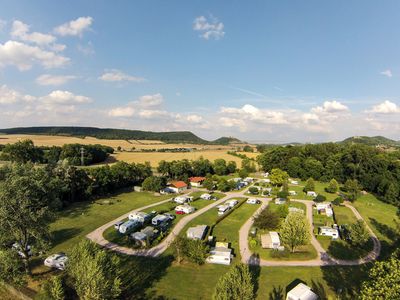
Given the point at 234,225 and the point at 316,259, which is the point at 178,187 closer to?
the point at 234,225

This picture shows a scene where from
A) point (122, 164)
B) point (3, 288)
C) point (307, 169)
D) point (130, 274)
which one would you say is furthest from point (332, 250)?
point (307, 169)

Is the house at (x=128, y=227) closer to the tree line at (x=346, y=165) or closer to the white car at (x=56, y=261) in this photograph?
the white car at (x=56, y=261)

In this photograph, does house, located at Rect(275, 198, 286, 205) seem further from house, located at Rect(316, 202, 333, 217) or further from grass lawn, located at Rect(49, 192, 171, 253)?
grass lawn, located at Rect(49, 192, 171, 253)

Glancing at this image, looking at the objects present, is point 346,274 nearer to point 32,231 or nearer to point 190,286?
point 190,286

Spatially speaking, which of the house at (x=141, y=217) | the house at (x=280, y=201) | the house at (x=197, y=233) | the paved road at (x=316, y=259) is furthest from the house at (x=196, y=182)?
the paved road at (x=316, y=259)

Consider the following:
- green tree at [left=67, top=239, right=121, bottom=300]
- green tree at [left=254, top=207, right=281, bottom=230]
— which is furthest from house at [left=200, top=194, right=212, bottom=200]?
green tree at [left=67, top=239, right=121, bottom=300]
